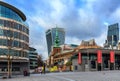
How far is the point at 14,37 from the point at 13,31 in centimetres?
887

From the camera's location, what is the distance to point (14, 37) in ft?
310

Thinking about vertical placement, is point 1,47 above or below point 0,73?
above

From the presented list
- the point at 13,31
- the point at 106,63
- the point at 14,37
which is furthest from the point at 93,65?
the point at 13,31

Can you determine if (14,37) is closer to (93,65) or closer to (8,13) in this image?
(8,13)

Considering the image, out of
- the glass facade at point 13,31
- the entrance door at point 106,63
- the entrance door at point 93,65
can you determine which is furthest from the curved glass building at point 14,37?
the entrance door at point 106,63

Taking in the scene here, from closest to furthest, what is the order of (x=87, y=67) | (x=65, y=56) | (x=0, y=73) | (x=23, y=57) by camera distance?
1. (x=0, y=73)
2. (x=23, y=57)
3. (x=87, y=67)
4. (x=65, y=56)

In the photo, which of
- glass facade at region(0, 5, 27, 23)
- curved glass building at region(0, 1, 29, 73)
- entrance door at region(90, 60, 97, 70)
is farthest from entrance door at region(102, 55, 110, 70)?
glass facade at region(0, 5, 27, 23)

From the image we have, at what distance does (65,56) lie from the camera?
623 ft

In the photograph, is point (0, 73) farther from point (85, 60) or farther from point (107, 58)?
point (107, 58)

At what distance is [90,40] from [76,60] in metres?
86.0

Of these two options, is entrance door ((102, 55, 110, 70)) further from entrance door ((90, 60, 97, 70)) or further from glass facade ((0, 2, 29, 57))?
glass facade ((0, 2, 29, 57))

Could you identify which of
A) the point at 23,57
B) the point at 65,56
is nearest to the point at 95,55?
the point at 23,57

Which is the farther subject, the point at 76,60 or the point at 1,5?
the point at 76,60

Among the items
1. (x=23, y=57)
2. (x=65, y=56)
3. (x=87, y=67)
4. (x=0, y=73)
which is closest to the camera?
(x=0, y=73)
